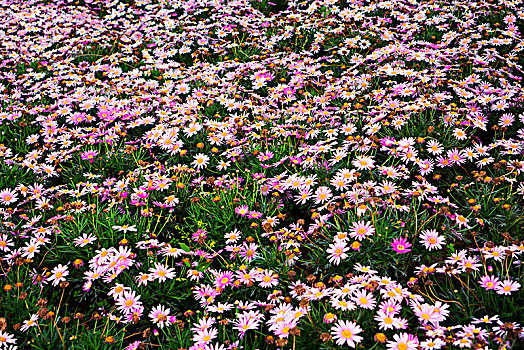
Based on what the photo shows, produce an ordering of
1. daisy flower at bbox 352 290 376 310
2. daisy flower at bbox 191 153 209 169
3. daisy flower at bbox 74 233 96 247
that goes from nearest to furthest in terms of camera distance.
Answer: daisy flower at bbox 352 290 376 310 < daisy flower at bbox 74 233 96 247 < daisy flower at bbox 191 153 209 169

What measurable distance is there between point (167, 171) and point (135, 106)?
1.05 m

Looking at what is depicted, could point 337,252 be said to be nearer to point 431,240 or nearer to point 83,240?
point 431,240

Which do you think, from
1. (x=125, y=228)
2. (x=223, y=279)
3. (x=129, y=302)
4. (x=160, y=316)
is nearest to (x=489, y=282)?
(x=223, y=279)

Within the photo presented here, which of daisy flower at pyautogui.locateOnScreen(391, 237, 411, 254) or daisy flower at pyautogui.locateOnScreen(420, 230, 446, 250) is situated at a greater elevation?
daisy flower at pyautogui.locateOnScreen(420, 230, 446, 250)

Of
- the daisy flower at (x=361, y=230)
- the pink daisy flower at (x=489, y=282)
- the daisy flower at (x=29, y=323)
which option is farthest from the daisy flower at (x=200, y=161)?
the pink daisy flower at (x=489, y=282)

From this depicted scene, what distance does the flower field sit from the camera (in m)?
1.91

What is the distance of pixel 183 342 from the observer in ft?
6.08

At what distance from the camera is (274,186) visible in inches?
105

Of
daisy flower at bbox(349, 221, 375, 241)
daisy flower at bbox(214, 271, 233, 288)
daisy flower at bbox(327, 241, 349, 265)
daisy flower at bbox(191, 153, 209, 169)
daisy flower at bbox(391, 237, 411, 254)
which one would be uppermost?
daisy flower at bbox(349, 221, 375, 241)

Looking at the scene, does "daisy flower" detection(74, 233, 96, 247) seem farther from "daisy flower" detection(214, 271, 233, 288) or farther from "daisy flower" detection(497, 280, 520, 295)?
"daisy flower" detection(497, 280, 520, 295)

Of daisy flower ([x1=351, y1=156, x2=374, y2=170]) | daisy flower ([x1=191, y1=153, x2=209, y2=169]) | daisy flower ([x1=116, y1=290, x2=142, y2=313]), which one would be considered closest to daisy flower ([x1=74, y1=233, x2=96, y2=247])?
daisy flower ([x1=116, y1=290, x2=142, y2=313])

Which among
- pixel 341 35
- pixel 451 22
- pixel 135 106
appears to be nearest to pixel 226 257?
pixel 135 106

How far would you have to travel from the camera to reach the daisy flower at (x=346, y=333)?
1.67 m

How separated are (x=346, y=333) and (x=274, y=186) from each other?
3.80ft
